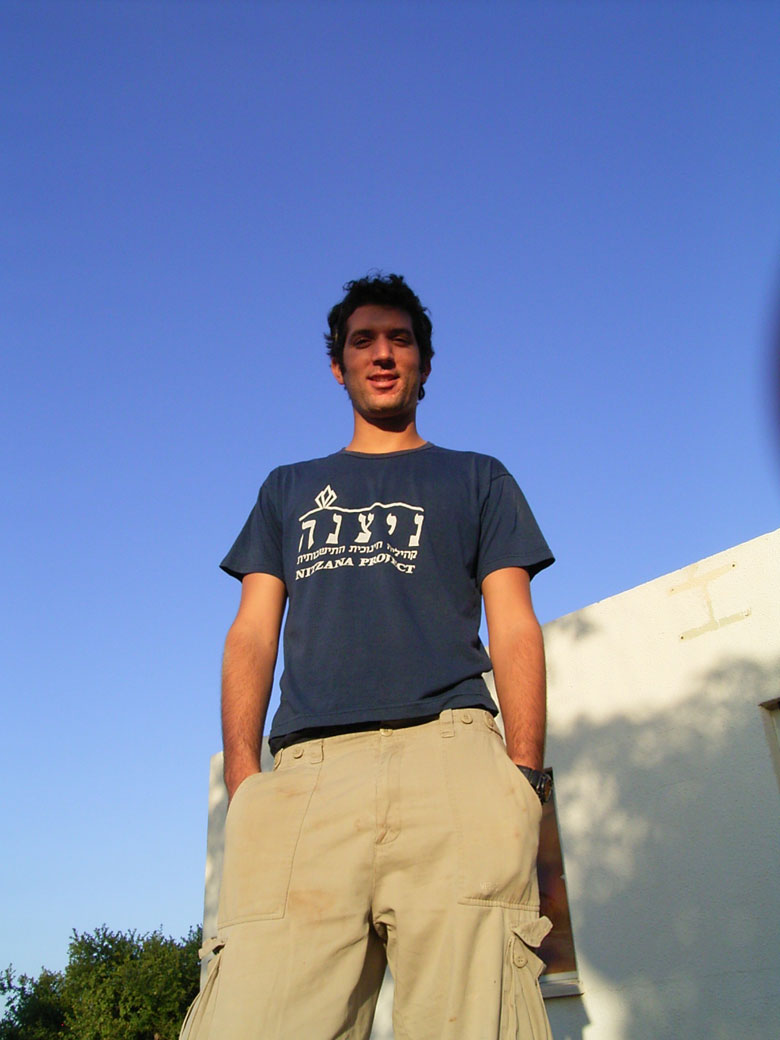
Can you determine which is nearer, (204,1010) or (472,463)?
(204,1010)

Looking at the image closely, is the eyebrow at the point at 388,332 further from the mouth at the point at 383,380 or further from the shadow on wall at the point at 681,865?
the shadow on wall at the point at 681,865

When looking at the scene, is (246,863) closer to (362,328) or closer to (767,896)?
(362,328)

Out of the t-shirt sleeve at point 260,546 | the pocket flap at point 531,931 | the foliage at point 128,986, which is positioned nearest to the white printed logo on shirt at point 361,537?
the t-shirt sleeve at point 260,546

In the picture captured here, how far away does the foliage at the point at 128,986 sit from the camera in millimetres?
18500

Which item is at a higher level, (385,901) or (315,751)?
(315,751)

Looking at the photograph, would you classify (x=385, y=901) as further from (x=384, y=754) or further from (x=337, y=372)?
(x=337, y=372)

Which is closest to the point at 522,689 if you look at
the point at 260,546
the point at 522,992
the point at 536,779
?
the point at 536,779

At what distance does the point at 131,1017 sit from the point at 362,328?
19172mm

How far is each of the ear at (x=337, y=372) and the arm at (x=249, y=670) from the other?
681 millimetres

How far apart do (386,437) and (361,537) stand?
0.42 m

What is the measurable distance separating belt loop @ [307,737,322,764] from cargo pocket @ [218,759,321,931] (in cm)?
1

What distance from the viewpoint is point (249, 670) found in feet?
7.92

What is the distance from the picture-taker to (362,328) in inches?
111

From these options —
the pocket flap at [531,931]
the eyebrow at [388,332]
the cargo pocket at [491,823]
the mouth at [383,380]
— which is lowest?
the pocket flap at [531,931]
